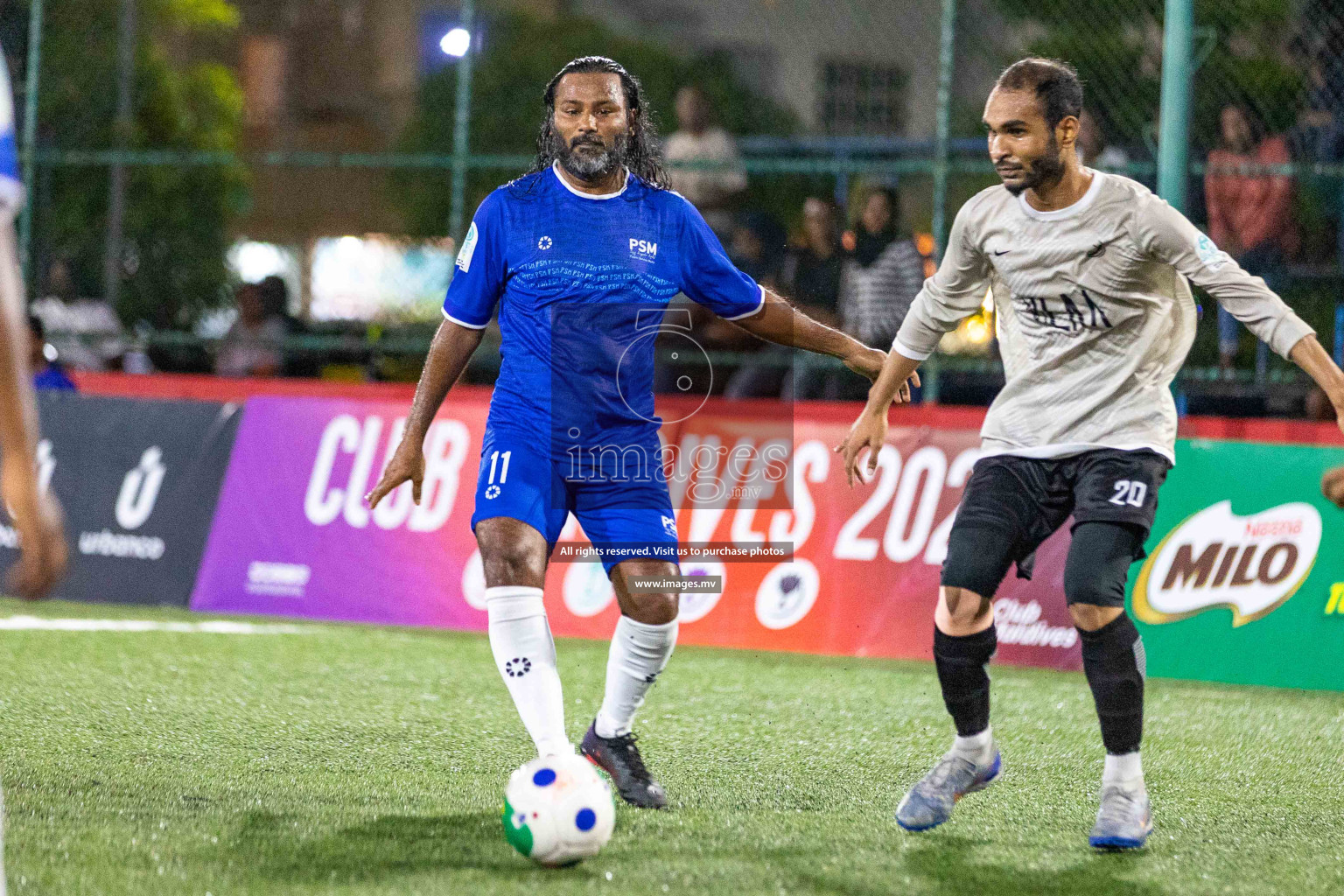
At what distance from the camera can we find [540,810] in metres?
4.17

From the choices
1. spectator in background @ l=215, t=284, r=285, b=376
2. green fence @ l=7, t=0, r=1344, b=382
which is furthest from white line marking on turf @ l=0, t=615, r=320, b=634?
green fence @ l=7, t=0, r=1344, b=382

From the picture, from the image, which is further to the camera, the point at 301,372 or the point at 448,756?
the point at 301,372

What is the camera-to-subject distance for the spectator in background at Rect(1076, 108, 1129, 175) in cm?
940

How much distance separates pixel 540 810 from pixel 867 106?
10.2 meters

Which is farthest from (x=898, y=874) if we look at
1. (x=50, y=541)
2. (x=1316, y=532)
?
(x=1316, y=532)

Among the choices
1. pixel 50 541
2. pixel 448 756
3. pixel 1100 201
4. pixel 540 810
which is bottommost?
pixel 448 756

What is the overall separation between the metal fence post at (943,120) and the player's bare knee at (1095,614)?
5.62m

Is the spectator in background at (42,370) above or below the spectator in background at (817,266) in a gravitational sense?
below

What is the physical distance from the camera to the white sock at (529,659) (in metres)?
4.50

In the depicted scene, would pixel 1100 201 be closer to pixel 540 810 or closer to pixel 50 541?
pixel 540 810

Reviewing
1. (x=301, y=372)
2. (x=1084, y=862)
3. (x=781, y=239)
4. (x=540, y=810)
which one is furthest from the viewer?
(x=301, y=372)

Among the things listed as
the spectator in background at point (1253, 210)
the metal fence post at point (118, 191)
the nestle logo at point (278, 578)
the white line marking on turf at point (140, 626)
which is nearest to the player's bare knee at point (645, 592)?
the white line marking on turf at point (140, 626)

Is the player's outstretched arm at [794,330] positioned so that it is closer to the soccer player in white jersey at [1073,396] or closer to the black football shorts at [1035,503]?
the soccer player in white jersey at [1073,396]

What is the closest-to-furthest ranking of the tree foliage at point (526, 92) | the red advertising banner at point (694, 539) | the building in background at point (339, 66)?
the red advertising banner at point (694, 539), the tree foliage at point (526, 92), the building in background at point (339, 66)
